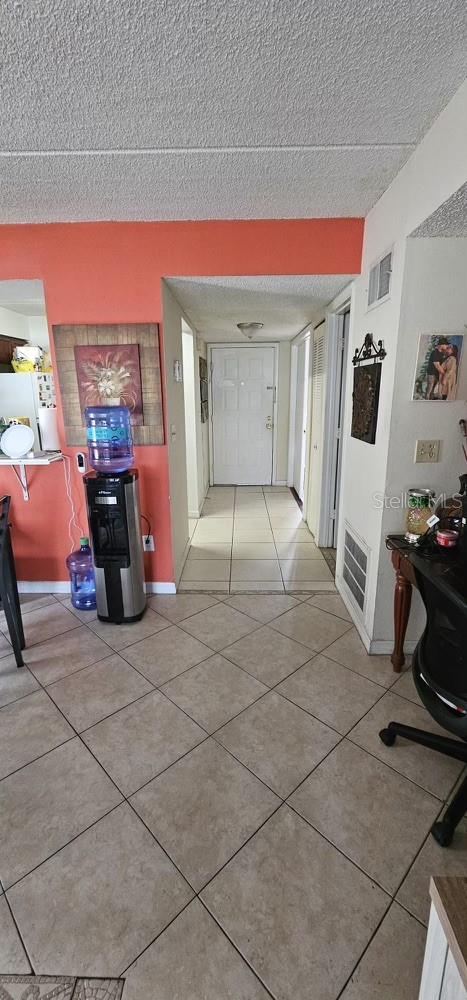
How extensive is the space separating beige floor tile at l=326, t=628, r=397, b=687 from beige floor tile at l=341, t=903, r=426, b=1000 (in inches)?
38.6

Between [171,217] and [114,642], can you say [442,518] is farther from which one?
[171,217]

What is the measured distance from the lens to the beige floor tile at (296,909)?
1.02 metres

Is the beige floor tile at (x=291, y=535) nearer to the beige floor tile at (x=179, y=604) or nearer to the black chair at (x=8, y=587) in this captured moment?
the beige floor tile at (x=179, y=604)

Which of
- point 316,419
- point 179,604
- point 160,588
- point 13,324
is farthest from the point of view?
point 13,324

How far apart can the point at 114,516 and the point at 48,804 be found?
4.53ft

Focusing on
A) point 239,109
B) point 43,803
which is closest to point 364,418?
point 239,109

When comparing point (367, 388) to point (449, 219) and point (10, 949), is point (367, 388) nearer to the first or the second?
point (449, 219)

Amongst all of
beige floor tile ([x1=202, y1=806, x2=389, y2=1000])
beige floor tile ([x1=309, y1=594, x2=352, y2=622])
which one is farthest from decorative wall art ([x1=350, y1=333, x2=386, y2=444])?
beige floor tile ([x1=202, y1=806, x2=389, y2=1000])

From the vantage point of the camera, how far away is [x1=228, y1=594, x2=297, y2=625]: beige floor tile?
104 inches

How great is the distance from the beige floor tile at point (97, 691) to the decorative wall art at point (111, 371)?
1.43 m

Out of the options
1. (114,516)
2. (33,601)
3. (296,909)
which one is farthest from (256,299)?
(296,909)

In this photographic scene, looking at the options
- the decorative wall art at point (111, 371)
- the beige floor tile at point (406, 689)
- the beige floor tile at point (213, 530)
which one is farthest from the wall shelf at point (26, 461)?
the beige floor tile at point (406, 689)

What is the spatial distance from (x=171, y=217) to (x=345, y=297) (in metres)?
1.22

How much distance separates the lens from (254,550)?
3.70 m
